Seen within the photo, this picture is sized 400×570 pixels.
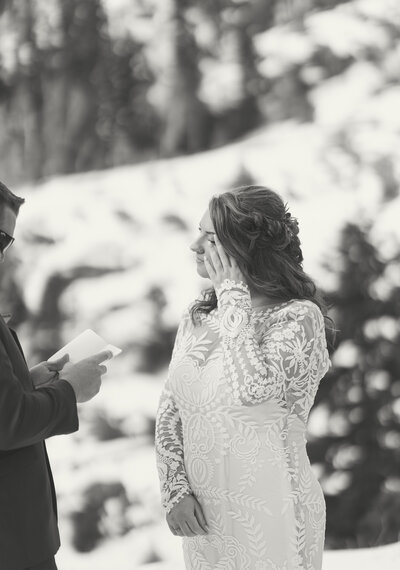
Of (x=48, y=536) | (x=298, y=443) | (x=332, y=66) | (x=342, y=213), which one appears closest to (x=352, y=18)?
(x=332, y=66)

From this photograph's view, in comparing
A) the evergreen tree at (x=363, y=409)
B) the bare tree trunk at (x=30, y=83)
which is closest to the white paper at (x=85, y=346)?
the evergreen tree at (x=363, y=409)

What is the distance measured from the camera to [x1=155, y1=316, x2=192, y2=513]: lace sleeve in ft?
5.63

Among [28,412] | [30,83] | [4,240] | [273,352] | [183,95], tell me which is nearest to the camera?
[28,412]

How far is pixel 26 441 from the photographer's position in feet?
4.51

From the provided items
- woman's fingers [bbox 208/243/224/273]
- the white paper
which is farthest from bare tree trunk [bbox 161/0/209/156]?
the white paper

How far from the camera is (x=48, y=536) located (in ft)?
4.74

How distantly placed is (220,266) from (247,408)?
0.31 meters

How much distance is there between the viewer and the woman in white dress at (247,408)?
164cm

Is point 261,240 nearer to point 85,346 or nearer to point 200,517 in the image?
point 85,346

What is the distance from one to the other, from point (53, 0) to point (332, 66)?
4.90 feet

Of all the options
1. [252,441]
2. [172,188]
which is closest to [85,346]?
[252,441]

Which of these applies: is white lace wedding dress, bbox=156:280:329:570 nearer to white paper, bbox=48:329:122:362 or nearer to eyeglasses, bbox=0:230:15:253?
white paper, bbox=48:329:122:362

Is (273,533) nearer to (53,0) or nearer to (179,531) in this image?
(179,531)

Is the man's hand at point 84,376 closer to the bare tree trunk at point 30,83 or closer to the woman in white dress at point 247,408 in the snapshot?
the woman in white dress at point 247,408
